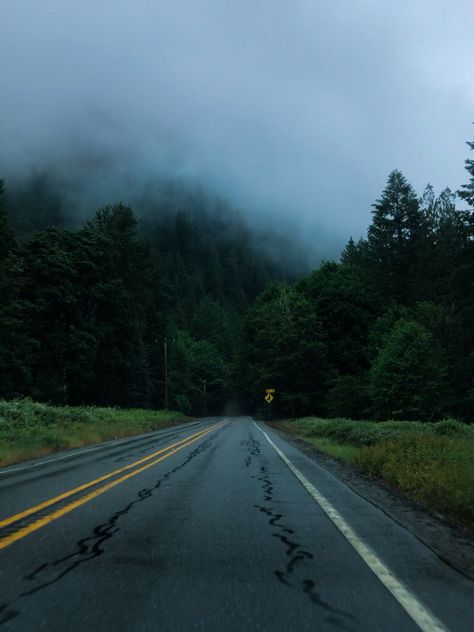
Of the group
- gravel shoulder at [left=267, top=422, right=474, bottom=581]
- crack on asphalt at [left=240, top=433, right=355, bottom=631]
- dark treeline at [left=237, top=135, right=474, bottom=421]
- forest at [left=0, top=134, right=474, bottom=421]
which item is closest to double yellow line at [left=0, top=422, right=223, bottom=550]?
crack on asphalt at [left=240, top=433, right=355, bottom=631]

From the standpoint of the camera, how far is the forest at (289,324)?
43469 mm

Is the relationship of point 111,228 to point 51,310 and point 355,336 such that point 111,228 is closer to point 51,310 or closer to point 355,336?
A: point 51,310

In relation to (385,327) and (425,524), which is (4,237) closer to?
(385,327)

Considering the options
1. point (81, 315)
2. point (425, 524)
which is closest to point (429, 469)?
point (425, 524)

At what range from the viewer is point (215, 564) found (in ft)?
17.9

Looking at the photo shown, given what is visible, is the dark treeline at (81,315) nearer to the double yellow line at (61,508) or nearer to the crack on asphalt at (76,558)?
the double yellow line at (61,508)

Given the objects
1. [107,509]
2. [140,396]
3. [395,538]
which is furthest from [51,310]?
[395,538]

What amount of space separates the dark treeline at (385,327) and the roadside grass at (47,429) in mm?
21036

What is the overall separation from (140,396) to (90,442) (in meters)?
40.2

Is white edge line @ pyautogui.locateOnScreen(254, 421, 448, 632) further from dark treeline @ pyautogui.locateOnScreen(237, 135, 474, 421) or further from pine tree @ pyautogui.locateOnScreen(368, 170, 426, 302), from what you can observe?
pine tree @ pyautogui.locateOnScreen(368, 170, 426, 302)

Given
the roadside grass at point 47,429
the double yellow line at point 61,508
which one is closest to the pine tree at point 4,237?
the roadside grass at point 47,429

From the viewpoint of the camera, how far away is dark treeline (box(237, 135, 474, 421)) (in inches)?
1722

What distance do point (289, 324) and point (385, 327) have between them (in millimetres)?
10069

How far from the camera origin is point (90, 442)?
25047 mm
